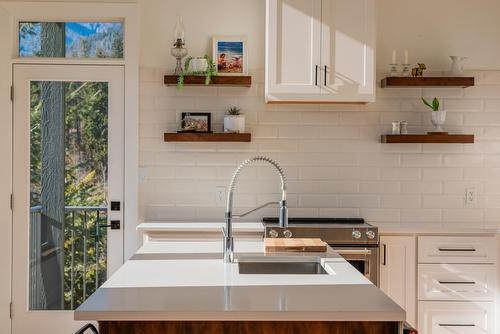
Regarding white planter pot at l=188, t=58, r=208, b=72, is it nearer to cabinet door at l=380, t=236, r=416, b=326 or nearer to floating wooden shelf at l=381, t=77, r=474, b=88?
floating wooden shelf at l=381, t=77, r=474, b=88

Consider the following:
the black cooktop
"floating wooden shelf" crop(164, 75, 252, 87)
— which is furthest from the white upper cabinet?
the black cooktop

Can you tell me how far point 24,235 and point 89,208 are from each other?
0.53 meters

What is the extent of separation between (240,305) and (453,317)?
2.55m

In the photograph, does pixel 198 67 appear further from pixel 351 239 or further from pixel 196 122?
pixel 351 239

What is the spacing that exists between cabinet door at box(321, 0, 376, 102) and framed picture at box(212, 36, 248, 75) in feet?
2.21

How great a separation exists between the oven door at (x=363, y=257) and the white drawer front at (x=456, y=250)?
0.34m

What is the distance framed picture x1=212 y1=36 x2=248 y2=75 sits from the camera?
422 centimetres

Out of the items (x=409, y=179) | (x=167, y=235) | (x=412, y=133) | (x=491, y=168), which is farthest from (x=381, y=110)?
(x=167, y=235)

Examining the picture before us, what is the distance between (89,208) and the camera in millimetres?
4250

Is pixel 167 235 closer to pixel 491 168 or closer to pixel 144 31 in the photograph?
pixel 144 31

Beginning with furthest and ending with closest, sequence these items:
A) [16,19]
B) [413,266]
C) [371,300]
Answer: [16,19] → [413,266] → [371,300]

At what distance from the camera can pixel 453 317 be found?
3742 millimetres

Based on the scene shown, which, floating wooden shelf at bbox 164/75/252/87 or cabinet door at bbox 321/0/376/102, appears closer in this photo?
cabinet door at bbox 321/0/376/102

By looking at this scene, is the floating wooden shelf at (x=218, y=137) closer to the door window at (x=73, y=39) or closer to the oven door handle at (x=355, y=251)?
the door window at (x=73, y=39)
